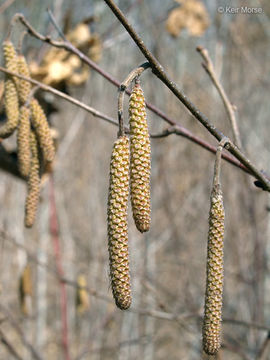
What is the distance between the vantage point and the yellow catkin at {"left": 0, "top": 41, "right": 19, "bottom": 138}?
3.62 feet

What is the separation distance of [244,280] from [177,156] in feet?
7.06

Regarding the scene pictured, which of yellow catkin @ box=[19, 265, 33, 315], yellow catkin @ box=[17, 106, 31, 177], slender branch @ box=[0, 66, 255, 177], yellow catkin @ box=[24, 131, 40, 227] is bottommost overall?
yellow catkin @ box=[19, 265, 33, 315]

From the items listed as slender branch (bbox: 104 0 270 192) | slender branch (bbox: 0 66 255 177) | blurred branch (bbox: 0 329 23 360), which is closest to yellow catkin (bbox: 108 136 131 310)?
slender branch (bbox: 104 0 270 192)

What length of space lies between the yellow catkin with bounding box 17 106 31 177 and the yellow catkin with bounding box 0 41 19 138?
24 mm

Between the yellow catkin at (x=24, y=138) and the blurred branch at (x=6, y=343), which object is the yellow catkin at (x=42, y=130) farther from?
the blurred branch at (x=6, y=343)

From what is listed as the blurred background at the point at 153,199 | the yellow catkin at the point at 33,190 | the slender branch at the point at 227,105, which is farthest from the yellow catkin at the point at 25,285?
the slender branch at the point at 227,105

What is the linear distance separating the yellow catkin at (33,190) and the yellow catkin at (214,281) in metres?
0.53

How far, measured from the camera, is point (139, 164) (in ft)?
2.43

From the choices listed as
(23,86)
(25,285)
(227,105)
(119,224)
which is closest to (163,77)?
(119,224)

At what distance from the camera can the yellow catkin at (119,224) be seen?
72 cm

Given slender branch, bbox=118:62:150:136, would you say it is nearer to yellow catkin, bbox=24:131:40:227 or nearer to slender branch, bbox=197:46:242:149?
yellow catkin, bbox=24:131:40:227

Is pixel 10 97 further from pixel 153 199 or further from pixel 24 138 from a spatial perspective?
pixel 153 199

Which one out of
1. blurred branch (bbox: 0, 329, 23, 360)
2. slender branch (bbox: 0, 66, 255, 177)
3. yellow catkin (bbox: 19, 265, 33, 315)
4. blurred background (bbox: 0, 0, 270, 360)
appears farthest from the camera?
blurred background (bbox: 0, 0, 270, 360)

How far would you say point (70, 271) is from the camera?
3.64 m
